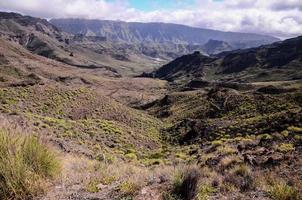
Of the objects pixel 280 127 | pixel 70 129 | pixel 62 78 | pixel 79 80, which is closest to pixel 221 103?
pixel 280 127

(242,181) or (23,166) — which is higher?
(23,166)

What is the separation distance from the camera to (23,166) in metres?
6.36

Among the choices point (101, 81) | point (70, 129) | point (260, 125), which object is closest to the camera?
point (70, 129)

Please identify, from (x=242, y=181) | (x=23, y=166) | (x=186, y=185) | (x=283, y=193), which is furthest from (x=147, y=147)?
(x=283, y=193)

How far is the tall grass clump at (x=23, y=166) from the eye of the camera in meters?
6.22

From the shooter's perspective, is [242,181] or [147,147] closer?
[242,181]

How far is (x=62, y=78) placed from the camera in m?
117

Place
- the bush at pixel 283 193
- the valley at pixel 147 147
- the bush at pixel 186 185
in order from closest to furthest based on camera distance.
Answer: the bush at pixel 283 193 → the bush at pixel 186 185 → the valley at pixel 147 147

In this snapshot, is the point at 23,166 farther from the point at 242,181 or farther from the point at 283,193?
the point at 283,193

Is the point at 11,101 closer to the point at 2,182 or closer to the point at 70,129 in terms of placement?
the point at 70,129

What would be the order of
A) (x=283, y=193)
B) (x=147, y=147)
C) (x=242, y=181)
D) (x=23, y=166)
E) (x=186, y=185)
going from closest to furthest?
(x=283, y=193), (x=23, y=166), (x=186, y=185), (x=242, y=181), (x=147, y=147)

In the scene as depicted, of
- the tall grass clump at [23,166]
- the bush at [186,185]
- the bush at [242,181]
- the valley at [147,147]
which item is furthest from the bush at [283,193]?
the tall grass clump at [23,166]

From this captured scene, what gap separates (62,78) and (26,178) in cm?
11411

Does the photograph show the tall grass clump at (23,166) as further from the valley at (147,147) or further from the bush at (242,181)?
the bush at (242,181)
